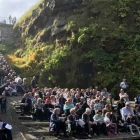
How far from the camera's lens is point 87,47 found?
2658 cm

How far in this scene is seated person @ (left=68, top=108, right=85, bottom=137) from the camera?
14.9 m

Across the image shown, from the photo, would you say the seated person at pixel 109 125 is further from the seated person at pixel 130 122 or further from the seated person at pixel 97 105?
Answer: the seated person at pixel 97 105

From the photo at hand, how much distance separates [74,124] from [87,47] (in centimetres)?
1244

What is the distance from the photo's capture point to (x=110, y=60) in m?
25.5

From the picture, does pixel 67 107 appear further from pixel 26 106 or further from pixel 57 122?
pixel 26 106

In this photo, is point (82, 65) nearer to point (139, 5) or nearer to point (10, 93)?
point (10, 93)

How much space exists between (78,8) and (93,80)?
8224 millimetres

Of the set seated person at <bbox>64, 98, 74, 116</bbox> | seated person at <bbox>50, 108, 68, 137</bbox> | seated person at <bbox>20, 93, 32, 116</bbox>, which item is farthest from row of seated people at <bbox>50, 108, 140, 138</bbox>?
seated person at <bbox>20, 93, 32, 116</bbox>

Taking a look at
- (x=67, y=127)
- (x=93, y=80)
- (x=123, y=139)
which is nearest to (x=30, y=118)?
(x=67, y=127)

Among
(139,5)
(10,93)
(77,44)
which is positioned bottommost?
(10,93)

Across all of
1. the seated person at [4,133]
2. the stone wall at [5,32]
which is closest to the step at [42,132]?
the seated person at [4,133]

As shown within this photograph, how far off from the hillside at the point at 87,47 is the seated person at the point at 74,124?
9435 mm

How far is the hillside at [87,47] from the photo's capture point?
25188mm

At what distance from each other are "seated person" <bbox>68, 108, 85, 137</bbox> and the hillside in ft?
31.0
